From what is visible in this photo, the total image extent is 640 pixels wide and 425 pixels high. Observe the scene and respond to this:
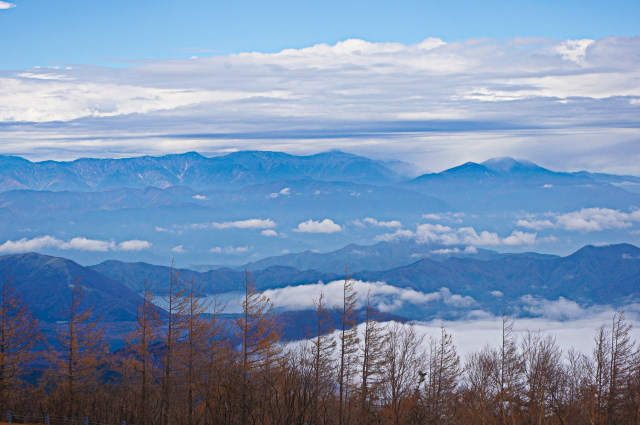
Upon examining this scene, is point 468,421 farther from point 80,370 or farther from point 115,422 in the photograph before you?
point 80,370

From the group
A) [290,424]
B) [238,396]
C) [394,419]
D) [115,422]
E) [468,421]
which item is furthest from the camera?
[115,422]

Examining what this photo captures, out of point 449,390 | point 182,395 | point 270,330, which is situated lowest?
point 449,390

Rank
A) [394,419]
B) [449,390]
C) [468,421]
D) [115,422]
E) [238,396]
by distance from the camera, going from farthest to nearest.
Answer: [449,390] < [115,422] < [468,421] < [394,419] < [238,396]

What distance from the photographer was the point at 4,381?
136ft

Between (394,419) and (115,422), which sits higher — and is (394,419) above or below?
above

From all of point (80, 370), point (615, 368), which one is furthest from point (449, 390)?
point (80, 370)

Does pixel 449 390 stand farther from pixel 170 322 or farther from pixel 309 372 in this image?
pixel 309 372

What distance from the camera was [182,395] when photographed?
42.0 m

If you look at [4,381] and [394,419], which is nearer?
[394,419]

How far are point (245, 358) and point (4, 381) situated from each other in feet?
50.8

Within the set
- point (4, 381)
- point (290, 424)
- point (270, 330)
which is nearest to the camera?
point (290, 424)

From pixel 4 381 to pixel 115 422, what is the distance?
12.9 meters

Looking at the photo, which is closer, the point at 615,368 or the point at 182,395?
the point at 182,395

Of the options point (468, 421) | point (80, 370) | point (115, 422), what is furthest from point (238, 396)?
point (80, 370)
